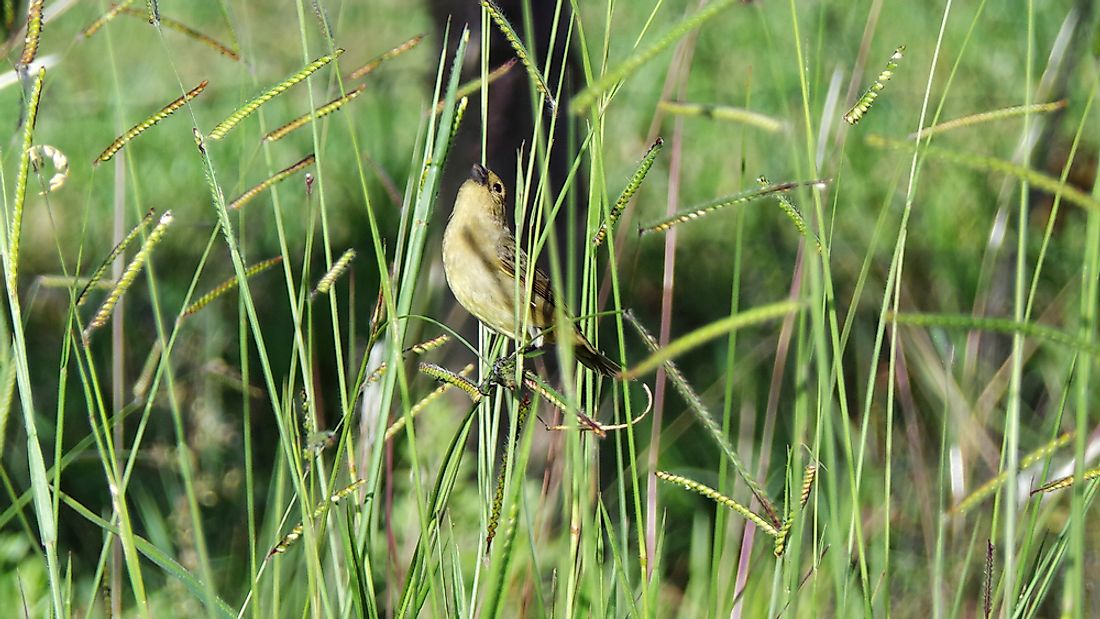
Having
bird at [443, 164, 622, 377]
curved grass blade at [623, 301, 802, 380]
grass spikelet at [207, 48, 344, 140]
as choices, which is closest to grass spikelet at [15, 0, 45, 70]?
grass spikelet at [207, 48, 344, 140]

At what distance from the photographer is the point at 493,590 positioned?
3.89 feet

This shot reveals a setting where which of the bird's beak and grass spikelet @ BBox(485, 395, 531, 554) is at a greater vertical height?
the bird's beak

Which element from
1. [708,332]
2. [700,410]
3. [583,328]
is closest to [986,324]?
[708,332]

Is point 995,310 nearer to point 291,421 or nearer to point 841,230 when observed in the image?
point 841,230

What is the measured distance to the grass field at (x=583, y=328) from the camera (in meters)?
1.32

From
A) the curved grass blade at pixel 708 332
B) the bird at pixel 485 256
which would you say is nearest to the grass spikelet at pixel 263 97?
the curved grass blade at pixel 708 332

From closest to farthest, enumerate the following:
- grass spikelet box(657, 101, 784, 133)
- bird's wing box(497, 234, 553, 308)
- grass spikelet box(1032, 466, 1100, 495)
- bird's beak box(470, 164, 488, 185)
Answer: grass spikelet box(657, 101, 784, 133) → grass spikelet box(1032, 466, 1100, 495) → bird's beak box(470, 164, 488, 185) → bird's wing box(497, 234, 553, 308)

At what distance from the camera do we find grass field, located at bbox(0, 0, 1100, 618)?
1317 mm

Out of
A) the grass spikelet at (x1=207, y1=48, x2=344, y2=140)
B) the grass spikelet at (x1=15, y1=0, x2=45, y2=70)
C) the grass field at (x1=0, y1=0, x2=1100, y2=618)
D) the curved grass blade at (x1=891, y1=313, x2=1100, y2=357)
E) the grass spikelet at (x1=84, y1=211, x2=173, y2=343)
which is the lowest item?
the grass field at (x1=0, y1=0, x2=1100, y2=618)

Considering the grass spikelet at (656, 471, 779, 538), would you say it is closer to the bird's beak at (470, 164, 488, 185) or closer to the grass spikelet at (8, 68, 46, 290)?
the grass spikelet at (8, 68, 46, 290)

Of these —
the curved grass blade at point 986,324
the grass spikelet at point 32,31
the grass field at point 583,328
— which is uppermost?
the grass spikelet at point 32,31

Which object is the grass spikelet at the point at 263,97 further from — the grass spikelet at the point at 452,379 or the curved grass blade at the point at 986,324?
the curved grass blade at the point at 986,324

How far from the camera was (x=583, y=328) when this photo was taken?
233 cm

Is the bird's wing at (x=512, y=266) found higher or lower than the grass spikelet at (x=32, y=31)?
lower
